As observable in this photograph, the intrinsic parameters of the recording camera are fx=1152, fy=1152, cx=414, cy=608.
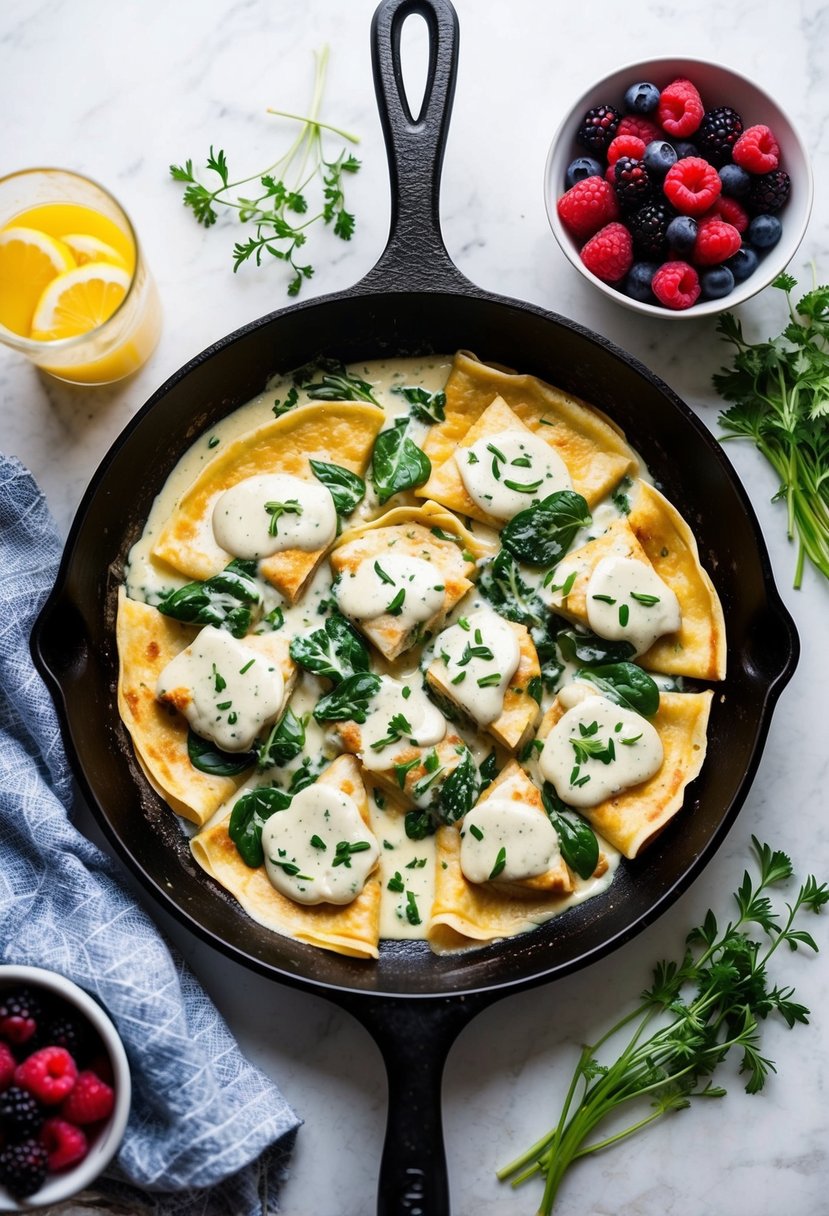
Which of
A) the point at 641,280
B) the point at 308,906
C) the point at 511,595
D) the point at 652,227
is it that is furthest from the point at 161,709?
the point at 652,227

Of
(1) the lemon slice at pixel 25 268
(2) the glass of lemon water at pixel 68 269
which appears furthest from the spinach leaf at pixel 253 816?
(1) the lemon slice at pixel 25 268

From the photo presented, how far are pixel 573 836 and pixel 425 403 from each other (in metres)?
1.70

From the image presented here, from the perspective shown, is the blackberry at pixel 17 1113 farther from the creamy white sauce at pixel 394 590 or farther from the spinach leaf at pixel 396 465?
the spinach leaf at pixel 396 465

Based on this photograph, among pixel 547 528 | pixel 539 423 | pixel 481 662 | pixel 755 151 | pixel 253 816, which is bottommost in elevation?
pixel 253 816

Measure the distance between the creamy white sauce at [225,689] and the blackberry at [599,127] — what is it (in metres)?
2.19

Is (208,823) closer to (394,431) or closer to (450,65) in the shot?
(394,431)

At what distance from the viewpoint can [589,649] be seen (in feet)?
13.6

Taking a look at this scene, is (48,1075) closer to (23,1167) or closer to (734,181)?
(23,1167)

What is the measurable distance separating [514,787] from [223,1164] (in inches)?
60.7

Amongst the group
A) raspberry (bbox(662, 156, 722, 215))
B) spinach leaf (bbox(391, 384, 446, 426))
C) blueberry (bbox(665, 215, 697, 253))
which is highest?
raspberry (bbox(662, 156, 722, 215))

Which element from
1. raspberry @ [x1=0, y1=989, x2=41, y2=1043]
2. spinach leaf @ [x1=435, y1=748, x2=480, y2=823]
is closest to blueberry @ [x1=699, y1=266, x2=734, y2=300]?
spinach leaf @ [x1=435, y1=748, x2=480, y2=823]

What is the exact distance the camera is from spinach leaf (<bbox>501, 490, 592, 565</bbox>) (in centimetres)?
416

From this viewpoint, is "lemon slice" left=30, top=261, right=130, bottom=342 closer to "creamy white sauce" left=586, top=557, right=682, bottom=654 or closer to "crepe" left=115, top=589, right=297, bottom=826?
"crepe" left=115, top=589, right=297, bottom=826

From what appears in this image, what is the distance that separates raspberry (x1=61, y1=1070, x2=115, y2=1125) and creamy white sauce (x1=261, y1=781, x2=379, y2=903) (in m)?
0.89
